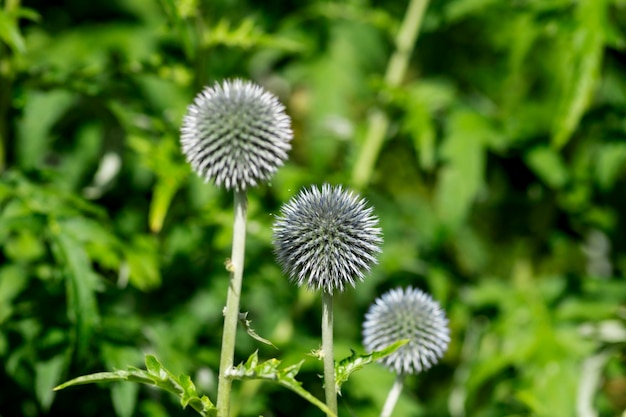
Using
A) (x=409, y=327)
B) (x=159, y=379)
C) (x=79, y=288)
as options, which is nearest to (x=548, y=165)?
(x=409, y=327)

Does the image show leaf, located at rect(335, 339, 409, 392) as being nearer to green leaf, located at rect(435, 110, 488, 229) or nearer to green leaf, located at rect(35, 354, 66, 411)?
green leaf, located at rect(35, 354, 66, 411)

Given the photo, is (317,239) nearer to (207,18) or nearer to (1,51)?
(1,51)

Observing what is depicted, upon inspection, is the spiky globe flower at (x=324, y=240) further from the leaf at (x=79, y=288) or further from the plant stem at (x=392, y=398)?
the leaf at (x=79, y=288)

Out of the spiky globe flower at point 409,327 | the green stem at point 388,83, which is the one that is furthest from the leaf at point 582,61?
the spiky globe flower at point 409,327

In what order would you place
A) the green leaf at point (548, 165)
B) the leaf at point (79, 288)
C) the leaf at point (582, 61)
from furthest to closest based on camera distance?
the green leaf at point (548, 165), the leaf at point (582, 61), the leaf at point (79, 288)

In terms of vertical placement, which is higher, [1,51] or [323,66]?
[323,66]

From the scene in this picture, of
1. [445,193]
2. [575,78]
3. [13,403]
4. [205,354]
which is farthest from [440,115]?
[13,403]
